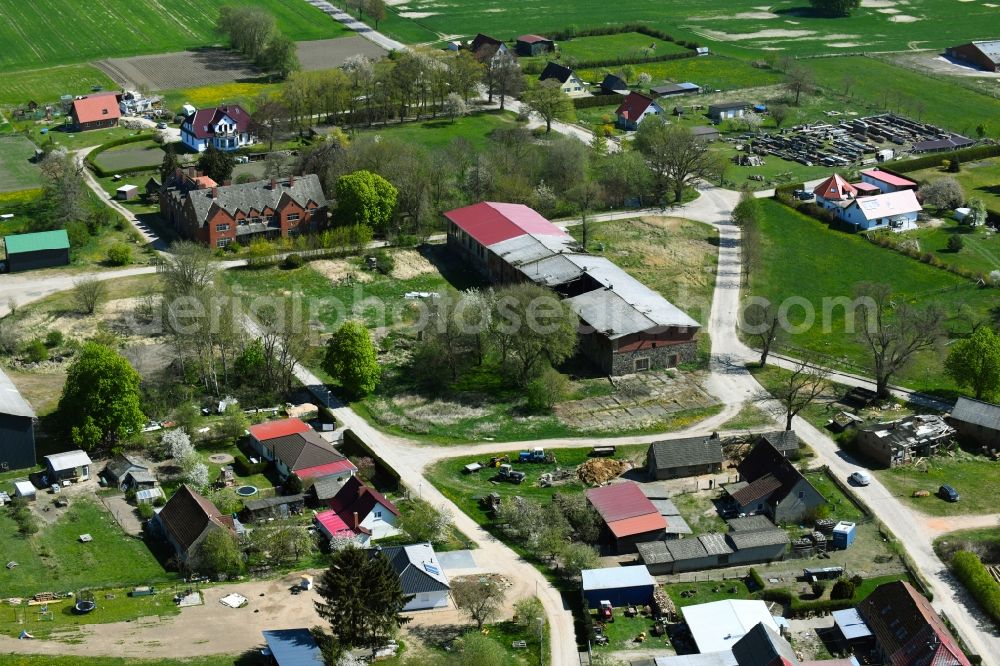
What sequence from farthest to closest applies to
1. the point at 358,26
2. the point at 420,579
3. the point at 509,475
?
1. the point at 358,26
2. the point at 509,475
3. the point at 420,579

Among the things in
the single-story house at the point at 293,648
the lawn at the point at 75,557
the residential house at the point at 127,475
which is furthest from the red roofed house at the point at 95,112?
the single-story house at the point at 293,648

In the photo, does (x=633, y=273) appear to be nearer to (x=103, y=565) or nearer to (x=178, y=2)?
(x=103, y=565)

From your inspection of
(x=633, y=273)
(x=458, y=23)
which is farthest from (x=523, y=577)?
(x=458, y=23)

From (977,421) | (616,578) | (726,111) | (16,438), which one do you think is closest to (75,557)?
(16,438)

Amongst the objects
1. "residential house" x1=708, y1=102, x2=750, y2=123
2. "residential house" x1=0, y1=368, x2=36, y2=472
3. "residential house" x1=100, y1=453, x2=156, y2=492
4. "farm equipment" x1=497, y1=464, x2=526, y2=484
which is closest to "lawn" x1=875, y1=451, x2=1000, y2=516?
"farm equipment" x1=497, y1=464, x2=526, y2=484

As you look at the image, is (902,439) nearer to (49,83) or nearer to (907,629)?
(907,629)

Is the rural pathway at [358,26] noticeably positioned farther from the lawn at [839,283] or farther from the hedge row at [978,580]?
the hedge row at [978,580]
